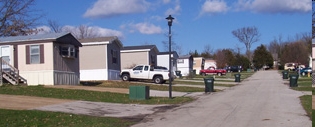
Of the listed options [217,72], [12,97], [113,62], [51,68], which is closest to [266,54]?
[217,72]

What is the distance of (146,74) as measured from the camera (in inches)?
1393

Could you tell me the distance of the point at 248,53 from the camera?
358 feet

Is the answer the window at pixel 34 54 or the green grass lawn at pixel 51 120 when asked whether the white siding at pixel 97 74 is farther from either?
the green grass lawn at pixel 51 120

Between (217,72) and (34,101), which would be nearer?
(34,101)

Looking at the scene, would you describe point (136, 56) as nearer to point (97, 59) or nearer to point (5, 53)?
point (97, 59)

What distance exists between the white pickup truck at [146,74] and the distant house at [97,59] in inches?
74.8

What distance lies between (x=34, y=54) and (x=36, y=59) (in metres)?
0.39

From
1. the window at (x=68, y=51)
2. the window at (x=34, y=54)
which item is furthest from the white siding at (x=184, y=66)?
the window at (x=34, y=54)

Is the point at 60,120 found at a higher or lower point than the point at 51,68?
lower

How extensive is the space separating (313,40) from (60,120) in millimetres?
9969

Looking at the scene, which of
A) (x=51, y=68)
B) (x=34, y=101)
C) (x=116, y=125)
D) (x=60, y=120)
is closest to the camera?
(x=116, y=125)

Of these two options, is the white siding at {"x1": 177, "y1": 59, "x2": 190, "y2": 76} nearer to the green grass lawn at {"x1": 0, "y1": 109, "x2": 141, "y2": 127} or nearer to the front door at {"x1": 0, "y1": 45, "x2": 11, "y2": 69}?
the front door at {"x1": 0, "y1": 45, "x2": 11, "y2": 69}

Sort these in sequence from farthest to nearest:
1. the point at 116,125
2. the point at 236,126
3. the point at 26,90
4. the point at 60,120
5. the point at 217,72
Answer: the point at 217,72 < the point at 26,90 < the point at 60,120 < the point at 116,125 < the point at 236,126

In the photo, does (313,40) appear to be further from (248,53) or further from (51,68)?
(248,53)
